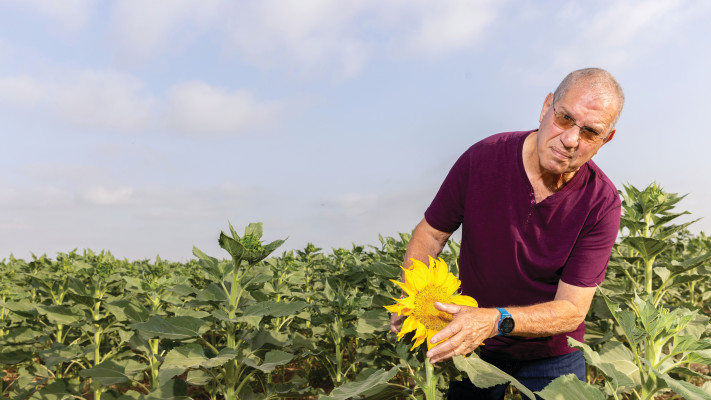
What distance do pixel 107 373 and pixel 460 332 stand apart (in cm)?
328

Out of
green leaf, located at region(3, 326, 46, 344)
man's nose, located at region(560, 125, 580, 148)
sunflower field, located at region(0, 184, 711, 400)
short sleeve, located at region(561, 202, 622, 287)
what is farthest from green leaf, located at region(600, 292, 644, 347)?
green leaf, located at region(3, 326, 46, 344)

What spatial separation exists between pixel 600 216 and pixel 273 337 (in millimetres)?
2235

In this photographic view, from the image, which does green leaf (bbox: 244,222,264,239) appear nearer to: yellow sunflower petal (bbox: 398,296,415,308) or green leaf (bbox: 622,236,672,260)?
yellow sunflower petal (bbox: 398,296,415,308)

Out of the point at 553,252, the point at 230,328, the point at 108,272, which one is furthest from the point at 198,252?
the point at 553,252

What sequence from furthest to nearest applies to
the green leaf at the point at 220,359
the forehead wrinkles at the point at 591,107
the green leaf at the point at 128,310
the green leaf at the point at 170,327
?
the green leaf at the point at 128,310, the green leaf at the point at 170,327, the green leaf at the point at 220,359, the forehead wrinkles at the point at 591,107

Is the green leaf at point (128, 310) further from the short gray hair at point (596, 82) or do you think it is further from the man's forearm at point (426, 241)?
the short gray hair at point (596, 82)

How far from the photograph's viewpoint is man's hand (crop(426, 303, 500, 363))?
189 cm

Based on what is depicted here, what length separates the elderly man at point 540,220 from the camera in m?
2.65

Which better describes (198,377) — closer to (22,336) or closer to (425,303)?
(425,303)

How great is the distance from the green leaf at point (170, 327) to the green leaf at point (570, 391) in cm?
218

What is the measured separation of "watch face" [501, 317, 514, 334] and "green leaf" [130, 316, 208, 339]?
5.94ft

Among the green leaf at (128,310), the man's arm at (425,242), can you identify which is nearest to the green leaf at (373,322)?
the man's arm at (425,242)

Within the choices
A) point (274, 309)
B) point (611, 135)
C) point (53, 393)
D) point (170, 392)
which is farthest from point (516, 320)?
point (53, 393)

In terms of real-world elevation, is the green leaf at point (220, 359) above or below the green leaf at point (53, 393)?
above
